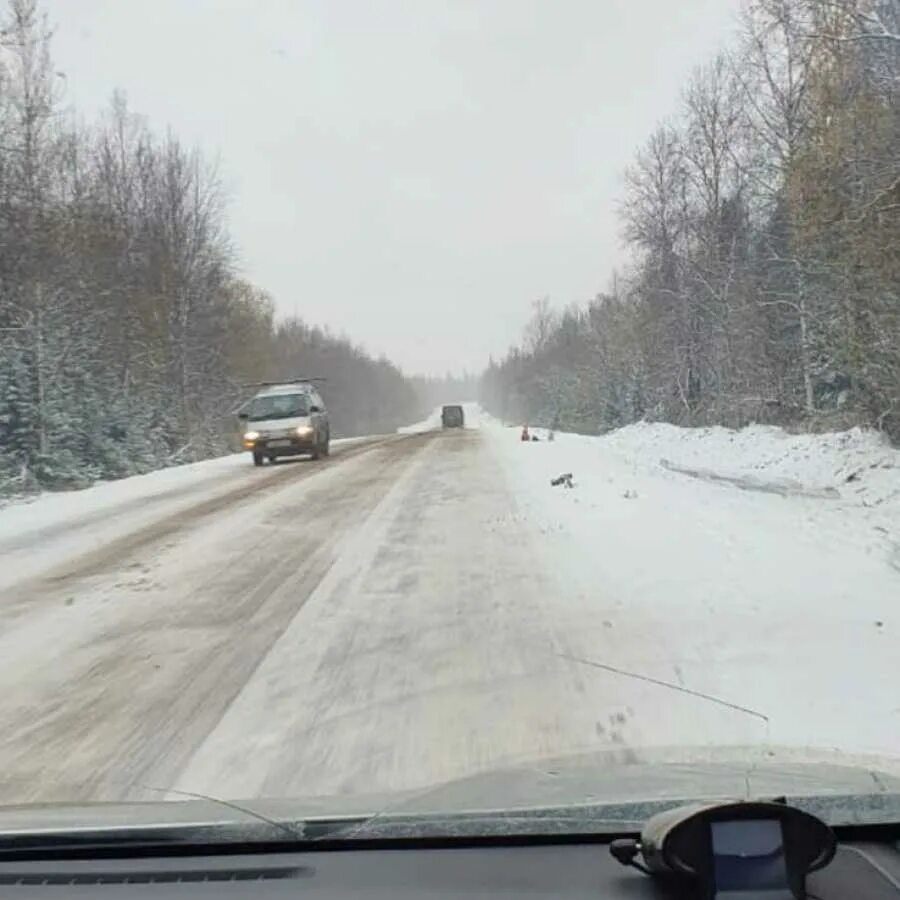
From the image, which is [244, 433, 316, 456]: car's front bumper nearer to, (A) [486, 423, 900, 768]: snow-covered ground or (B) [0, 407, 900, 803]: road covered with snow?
(A) [486, 423, 900, 768]: snow-covered ground

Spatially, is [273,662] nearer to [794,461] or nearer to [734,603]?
[734,603]

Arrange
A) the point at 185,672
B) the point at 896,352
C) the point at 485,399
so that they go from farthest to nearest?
the point at 485,399
the point at 896,352
the point at 185,672

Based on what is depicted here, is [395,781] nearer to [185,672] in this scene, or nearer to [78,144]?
[185,672]

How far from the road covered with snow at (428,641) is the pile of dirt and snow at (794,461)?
2.71m

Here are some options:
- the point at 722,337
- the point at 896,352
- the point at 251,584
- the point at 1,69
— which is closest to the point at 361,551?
the point at 251,584

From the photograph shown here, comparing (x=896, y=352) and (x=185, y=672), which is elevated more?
(x=896, y=352)

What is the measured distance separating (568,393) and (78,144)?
138 feet

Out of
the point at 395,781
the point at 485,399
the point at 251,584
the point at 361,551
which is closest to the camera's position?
the point at 395,781

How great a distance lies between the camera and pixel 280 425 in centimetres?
2553

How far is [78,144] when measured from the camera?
131 feet

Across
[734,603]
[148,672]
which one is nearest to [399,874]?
[148,672]

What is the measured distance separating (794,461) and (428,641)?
16545mm

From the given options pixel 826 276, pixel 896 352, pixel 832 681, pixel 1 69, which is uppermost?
pixel 1 69

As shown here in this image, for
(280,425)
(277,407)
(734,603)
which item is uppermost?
(277,407)
